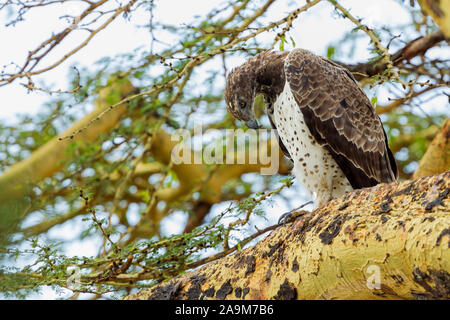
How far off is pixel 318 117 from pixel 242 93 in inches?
26.7

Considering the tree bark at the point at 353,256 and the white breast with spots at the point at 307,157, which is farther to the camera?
the white breast with spots at the point at 307,157

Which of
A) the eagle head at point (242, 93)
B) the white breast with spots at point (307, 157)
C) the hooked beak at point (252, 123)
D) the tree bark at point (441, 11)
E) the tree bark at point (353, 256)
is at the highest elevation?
the eagle head at point (242, 93)

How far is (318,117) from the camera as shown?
→ 394cm

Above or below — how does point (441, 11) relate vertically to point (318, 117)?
below

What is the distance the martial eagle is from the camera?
398cm

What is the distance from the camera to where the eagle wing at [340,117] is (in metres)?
3.96

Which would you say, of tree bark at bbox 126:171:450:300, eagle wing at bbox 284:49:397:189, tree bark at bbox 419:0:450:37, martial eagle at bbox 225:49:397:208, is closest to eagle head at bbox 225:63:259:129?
martial eagle at bbox 225:49:397:208

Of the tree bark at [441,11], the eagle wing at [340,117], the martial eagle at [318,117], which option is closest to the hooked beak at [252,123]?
the martial eagle at [318,117]

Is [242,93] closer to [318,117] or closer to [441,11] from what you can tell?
[318,117]

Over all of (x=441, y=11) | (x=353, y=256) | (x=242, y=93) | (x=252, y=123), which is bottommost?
(x=353, y=256)

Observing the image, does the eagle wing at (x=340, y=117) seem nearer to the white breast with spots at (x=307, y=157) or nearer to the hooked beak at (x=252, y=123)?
the white breast with spots at (x=307, y=157)

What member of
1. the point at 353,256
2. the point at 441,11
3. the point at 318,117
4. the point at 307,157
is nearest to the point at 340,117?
the point at 318,117
